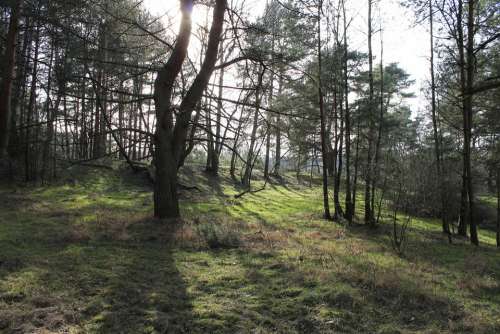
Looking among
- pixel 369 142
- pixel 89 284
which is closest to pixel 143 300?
pixel 89 284

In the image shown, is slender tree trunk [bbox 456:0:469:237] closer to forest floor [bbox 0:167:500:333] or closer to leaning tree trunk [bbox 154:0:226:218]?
forest floor [bbox 0:167:500:333]

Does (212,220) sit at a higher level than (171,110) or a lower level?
lower

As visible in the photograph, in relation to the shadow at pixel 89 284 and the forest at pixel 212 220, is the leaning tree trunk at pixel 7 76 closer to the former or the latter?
the forest at pixel 212 220

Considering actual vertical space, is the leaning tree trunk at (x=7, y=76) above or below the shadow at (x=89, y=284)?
above

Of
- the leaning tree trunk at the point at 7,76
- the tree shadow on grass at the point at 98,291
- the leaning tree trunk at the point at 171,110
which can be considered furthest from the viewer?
the leaning tree trunk at the point at 7,76

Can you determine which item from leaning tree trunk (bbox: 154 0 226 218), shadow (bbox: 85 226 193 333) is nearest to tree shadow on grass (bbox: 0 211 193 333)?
shadow (bbox: 85 226 193 333)

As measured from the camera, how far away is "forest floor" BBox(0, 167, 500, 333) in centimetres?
454

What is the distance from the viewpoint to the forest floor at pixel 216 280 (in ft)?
14.9

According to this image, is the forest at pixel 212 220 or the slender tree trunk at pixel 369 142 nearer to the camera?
the forest at pixel 212 220

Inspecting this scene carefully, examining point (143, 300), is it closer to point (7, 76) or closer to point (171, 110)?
point (171, 110)

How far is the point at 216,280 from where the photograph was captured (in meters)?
6.11

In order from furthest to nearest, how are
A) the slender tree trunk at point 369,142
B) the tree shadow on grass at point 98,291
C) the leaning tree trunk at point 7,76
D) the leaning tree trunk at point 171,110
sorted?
the slender tree trunk at point 369,142 → the leaning tree trunk at point 7,76 → the leaning tree trunk at point 171,110 → the tree shadow on grass at point 98,291

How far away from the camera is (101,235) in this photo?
857cm

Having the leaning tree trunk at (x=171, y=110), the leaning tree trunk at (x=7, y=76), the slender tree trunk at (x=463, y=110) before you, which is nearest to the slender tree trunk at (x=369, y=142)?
the slender tree trunk at (x=463, y=110)
